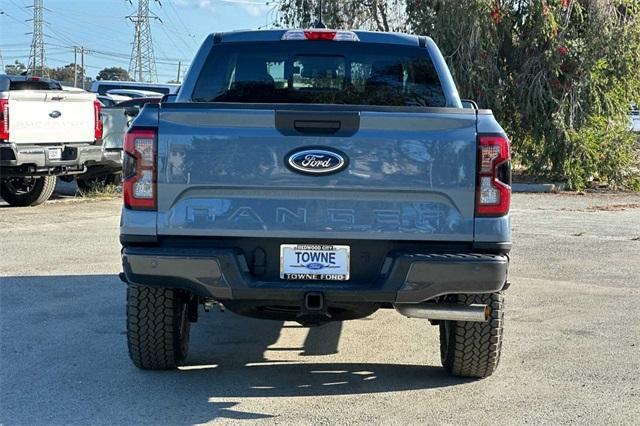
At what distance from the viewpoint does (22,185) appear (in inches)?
564

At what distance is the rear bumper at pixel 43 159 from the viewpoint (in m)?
12.8

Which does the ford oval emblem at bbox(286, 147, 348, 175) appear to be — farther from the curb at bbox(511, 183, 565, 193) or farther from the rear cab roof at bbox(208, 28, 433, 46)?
the curb at bbox(511, 183, 565, 193)

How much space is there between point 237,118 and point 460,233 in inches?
50.7

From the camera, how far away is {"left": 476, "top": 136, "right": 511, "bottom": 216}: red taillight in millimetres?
4680

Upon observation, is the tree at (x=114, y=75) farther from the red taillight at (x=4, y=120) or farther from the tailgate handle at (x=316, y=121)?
the tailgate handle at (x=316, y=121)

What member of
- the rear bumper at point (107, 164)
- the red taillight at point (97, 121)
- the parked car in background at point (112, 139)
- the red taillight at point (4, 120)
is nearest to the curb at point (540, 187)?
the parked car in background at point (112, 139)

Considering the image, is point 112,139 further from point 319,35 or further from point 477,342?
point 477,342

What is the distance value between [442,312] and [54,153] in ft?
31.9

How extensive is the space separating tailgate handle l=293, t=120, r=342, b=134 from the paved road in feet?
4.85

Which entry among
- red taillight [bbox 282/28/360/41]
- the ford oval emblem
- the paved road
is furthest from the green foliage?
the ford oval emblem

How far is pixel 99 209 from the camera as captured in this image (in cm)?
→ 1408

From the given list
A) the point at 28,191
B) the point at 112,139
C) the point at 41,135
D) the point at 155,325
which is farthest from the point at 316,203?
the point at 112,139

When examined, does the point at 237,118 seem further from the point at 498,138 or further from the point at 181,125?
the point at 498,138

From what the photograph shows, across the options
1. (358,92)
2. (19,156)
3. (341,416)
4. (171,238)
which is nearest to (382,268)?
(341,416)
